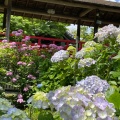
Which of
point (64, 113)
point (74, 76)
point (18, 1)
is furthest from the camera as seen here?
point (18, 1)

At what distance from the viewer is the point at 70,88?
3.96ft

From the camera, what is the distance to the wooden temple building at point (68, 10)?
851 centimetres

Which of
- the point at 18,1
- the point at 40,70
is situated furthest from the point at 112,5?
the point at 40,70

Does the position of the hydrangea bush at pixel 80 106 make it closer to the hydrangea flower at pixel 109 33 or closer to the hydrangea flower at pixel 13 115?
the hydrangea flower at pixel 13 115

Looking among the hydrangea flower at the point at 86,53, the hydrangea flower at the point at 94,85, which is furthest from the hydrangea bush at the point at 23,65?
the hydrangea flower at the point at 94,85

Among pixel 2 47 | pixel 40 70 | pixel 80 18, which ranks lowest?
pixel 40 70

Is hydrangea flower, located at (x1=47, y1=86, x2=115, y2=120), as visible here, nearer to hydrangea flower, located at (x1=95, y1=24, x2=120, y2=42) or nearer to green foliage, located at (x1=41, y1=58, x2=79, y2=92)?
hydrangea flower, located at (x1=95, y1=24, x2=120, y2=42)

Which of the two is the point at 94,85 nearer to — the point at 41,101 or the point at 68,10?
the point at 41,101

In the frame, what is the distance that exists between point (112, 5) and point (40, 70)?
4232 mm

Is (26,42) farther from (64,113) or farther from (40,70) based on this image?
(64,113)

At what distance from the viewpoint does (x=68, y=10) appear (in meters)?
10.2

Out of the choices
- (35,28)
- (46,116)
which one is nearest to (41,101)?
(46,116)

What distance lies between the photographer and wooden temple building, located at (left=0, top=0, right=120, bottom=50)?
8508 mm

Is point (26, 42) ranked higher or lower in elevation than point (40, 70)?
higher
